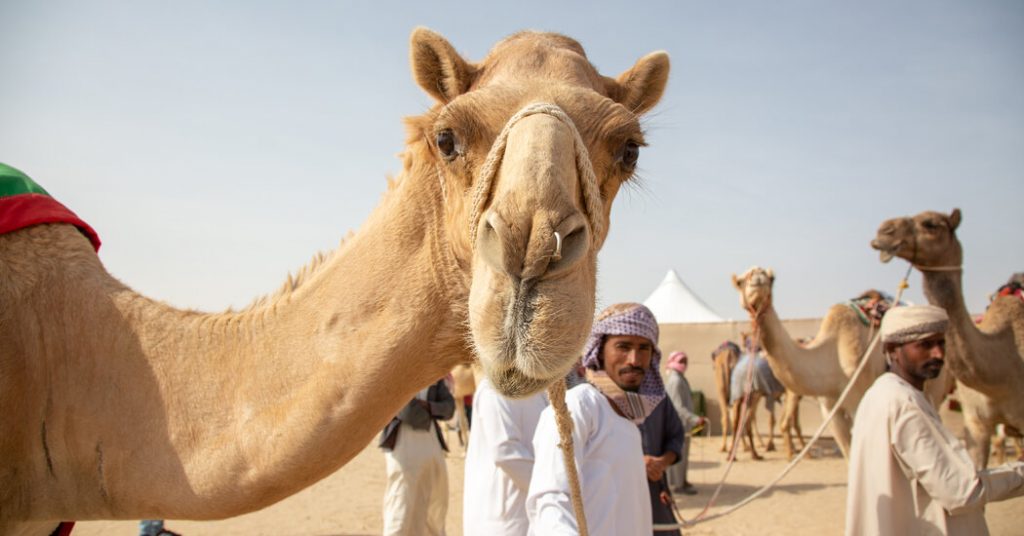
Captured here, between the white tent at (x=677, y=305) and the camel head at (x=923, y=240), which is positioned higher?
the camel head at (x=923, y=240)

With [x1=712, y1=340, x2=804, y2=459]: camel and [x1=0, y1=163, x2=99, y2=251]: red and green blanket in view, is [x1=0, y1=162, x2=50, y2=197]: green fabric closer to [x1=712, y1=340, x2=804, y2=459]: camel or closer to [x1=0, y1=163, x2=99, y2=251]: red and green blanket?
[x1=0, y1=163, x2=99, y2=251]: red and green blanket

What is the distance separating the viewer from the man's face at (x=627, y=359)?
13.0ft

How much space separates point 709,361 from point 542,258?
21.0 meters

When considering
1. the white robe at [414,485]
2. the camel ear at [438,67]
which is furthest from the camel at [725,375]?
the camel ear at [438,67]

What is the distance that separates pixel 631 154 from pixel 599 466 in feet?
6.03

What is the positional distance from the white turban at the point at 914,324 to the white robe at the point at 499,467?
256 cm

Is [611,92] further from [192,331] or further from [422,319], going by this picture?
[192,331]

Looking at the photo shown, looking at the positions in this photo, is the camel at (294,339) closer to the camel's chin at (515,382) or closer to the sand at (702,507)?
the camel's chin at (515,382)

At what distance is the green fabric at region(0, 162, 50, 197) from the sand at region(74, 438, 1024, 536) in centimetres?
702

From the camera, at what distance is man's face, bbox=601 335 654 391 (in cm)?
397

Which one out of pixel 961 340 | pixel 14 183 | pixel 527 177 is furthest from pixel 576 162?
pixel 961 340

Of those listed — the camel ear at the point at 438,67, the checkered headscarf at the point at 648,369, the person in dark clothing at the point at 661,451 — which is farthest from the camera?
the person in dark clothing at the point at 661,451

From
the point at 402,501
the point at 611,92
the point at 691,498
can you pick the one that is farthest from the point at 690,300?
the point at 611,92

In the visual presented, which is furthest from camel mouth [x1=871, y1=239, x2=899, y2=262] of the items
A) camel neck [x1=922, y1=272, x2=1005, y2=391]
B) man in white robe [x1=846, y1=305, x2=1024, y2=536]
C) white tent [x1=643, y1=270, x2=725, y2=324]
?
white tent [x1=643, y1=270, x2=725, y2=324]
